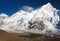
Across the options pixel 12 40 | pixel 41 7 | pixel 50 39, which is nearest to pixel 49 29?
pixel 50 39

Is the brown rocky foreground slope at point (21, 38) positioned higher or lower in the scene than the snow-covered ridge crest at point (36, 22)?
lower

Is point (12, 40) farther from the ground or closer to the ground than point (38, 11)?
closer to the ground

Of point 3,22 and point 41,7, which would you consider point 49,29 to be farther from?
point 3,22

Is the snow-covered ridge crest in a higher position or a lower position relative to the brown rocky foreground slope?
higher

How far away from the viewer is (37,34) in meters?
6.57

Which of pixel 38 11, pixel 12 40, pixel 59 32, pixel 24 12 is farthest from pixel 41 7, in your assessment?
pixel 12 40

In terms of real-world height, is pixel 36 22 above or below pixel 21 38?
above

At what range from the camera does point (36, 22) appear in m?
6.54

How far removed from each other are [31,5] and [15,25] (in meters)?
0.84

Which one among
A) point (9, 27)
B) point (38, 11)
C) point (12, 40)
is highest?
point (38, 11)

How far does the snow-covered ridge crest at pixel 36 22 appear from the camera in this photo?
255 inches

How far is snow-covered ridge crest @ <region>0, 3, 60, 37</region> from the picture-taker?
6.49 m

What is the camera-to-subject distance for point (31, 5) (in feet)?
21.9

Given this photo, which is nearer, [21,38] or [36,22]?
[21,38]
